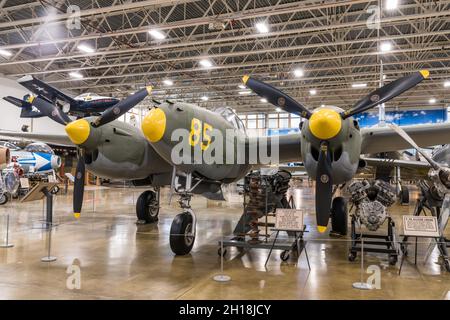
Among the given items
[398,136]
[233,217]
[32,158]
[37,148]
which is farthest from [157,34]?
[398,136]

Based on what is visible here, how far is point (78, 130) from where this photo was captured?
738cm

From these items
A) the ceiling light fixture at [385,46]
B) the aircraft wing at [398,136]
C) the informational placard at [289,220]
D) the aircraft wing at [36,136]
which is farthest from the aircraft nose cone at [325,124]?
the ceiling light fixture at [385,46]

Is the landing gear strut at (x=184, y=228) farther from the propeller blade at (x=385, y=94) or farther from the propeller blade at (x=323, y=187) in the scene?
the propeller blade at (x=385, y=94)

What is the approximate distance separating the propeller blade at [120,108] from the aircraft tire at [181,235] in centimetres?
238

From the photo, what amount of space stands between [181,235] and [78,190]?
2445 millimetres

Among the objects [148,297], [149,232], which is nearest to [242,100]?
[149,232]

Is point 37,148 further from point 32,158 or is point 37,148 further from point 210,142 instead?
point 210,142

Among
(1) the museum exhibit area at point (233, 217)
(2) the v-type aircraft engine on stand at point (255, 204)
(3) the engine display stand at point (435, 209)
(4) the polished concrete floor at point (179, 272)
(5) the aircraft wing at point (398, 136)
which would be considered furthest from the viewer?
(2) the v-type aircraft engine on stand at point (255, 204)

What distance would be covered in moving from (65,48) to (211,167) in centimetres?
1682

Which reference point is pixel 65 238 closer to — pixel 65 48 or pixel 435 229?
pixel 435 229

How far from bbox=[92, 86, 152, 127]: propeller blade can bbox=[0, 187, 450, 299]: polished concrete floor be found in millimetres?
2673

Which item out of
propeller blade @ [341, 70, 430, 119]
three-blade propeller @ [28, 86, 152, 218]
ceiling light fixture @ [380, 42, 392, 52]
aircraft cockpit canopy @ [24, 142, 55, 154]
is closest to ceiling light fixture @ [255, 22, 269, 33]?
ceiling light fixture @ [380, 42, 392, 52]

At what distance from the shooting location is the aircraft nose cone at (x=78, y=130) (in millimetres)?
7364

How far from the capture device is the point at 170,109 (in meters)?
6.55
